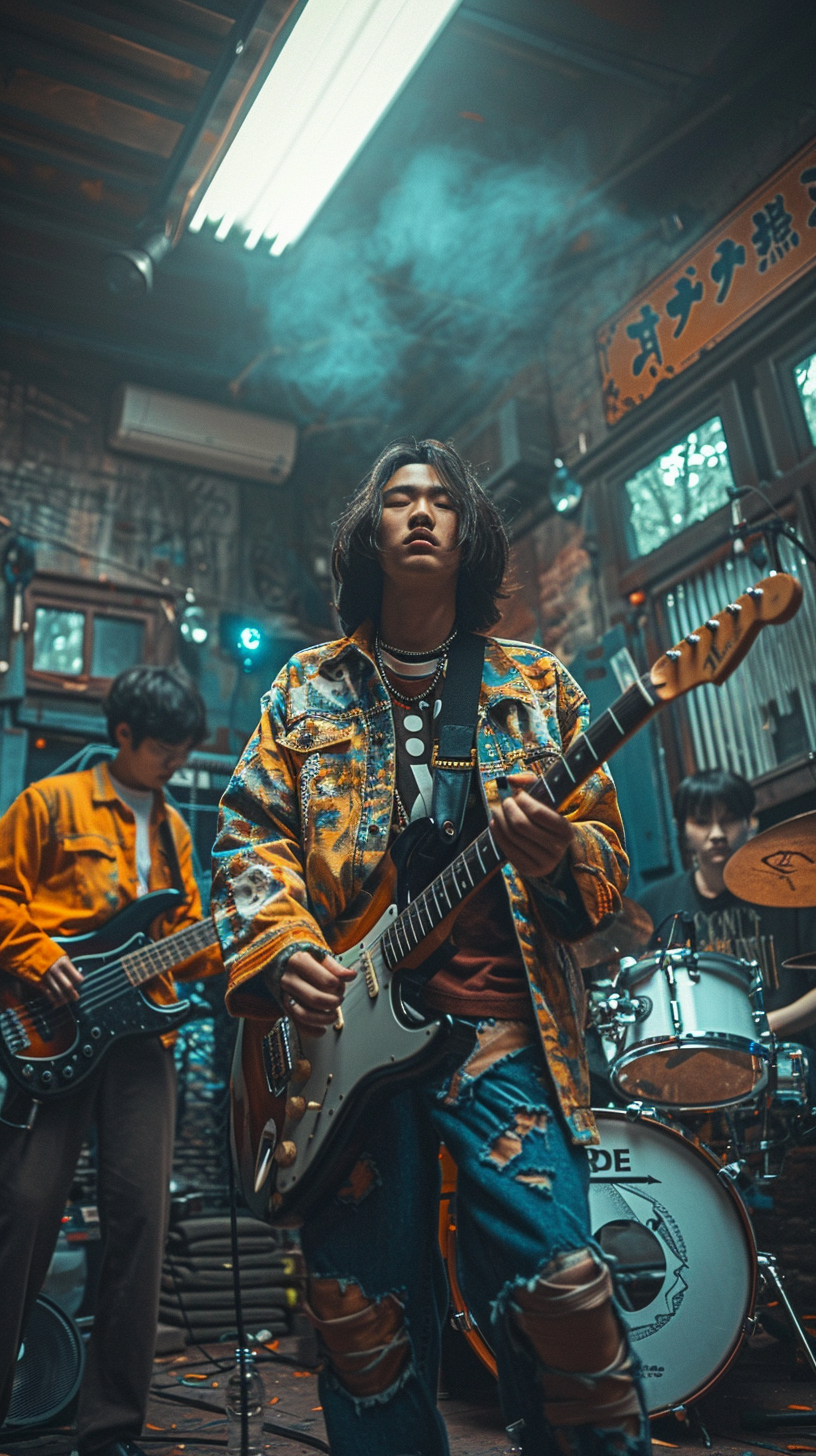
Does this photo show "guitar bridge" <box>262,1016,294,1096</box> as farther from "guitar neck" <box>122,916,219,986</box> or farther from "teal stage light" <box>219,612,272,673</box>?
"teal stage light" <box>219,612,272,673</box>

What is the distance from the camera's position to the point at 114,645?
768 cm

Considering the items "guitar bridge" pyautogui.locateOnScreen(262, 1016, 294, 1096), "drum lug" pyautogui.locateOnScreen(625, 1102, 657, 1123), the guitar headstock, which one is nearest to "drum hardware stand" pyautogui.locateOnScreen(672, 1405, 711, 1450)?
"drum lug" pyautogui.locateOnScreen(625, 1102, 657, 1123)

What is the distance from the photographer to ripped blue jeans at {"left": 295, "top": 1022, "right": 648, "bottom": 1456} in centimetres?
142

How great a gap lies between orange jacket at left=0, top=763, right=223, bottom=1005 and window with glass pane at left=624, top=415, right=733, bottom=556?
3.44 metres

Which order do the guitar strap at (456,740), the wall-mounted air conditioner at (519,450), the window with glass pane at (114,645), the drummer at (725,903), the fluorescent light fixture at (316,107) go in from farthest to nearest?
1. the window with glass pane at (114,645)
2. the wall-mounted air conditioner at (519,450)
3. the fluorescent light fixture at (316,107)
4. the drummer at (725,903)
5. the guitar strap at (456,740)

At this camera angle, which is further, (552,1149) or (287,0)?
(287,0)

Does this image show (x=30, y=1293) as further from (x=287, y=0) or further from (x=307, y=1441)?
(x=287, y=0)

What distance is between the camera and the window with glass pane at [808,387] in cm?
491

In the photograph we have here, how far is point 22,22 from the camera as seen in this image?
5.11 metres

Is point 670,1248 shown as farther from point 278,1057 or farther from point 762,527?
point 762,527

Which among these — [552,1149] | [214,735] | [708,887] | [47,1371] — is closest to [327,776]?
[552,1149]

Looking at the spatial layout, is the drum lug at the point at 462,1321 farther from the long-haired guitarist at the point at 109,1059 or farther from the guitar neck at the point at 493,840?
the guitar neck at the point at 493,840

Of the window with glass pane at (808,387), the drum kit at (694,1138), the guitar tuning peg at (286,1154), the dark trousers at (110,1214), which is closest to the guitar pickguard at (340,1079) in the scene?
the guitar tuning peg at (286,1154)

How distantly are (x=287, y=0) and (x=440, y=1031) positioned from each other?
16.4 feet
